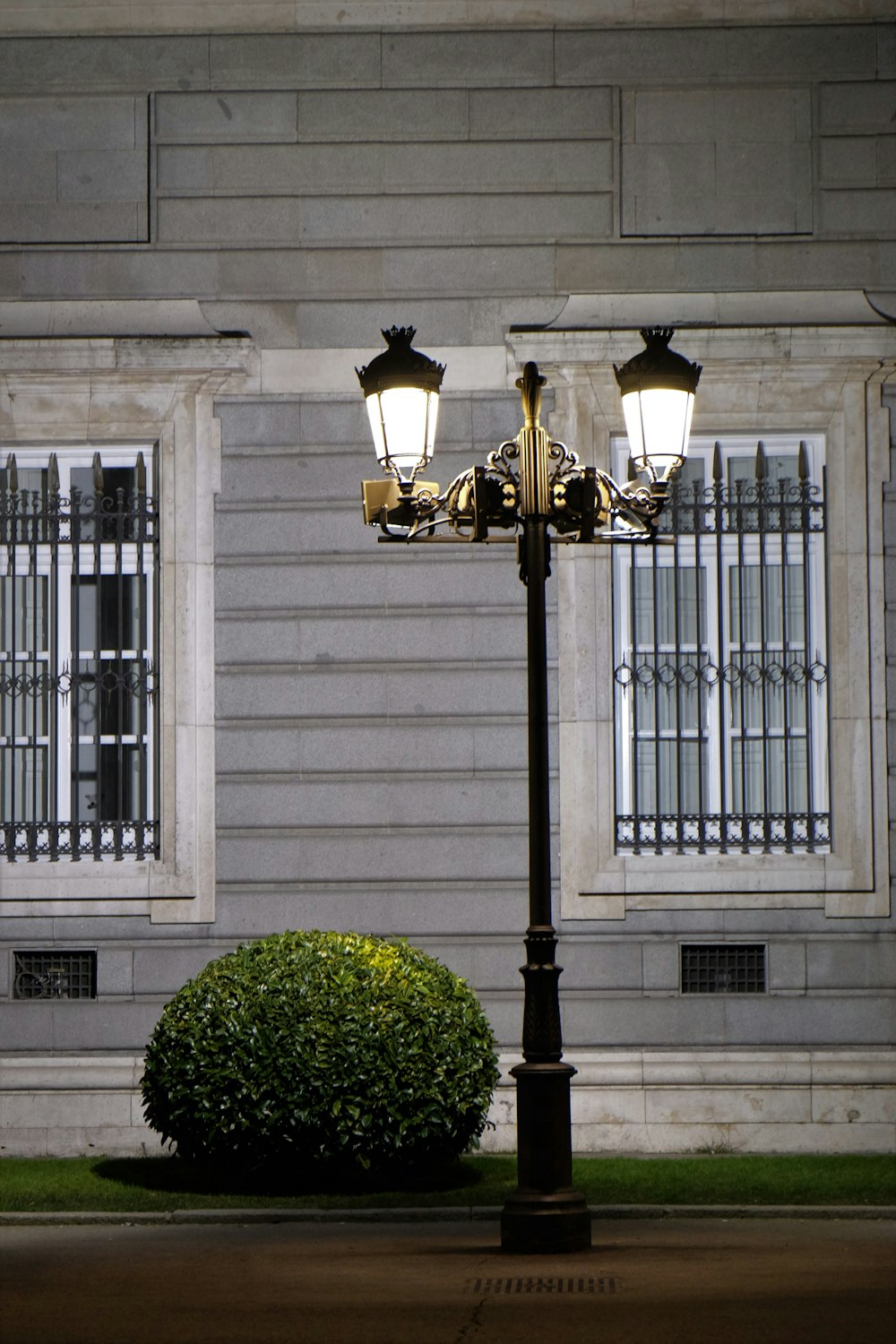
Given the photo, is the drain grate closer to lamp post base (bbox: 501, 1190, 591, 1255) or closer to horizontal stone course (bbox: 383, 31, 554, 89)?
lamp post base (bbox: 501, 1190, 591, 1255)

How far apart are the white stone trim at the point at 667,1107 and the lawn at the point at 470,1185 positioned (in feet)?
1.09

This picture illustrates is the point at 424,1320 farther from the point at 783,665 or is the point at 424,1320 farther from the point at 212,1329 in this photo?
the point at 783,665

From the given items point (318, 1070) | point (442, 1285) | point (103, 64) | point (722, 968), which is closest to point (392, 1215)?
point (318, 1070)

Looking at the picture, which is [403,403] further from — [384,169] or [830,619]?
[830,619]

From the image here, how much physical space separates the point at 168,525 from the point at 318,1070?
4.65m

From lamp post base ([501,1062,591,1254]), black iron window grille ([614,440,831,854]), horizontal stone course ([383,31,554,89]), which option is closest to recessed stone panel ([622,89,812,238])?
horizontal stone course ([383,31,554,89])

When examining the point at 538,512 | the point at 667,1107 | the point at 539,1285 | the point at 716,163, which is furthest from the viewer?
the point at 716,163

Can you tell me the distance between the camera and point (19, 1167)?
12852 millimetres

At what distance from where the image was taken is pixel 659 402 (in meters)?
10.0

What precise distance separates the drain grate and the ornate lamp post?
67cm

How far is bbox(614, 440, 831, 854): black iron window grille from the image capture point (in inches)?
551

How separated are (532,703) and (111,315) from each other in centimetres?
604

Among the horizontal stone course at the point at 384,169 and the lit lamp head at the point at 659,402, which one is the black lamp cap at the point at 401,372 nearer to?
the lit lamp head at the point at 659,402

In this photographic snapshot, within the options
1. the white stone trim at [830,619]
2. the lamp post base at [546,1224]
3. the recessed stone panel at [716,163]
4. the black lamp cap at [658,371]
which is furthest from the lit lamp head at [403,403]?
the recessed stone panel at [716,163]
